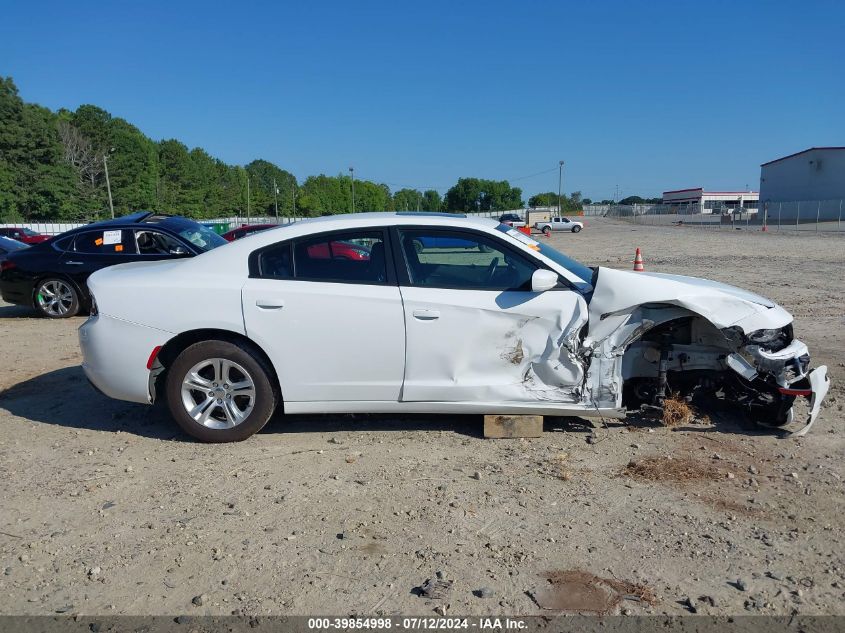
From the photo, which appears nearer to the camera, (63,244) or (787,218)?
(63,244)

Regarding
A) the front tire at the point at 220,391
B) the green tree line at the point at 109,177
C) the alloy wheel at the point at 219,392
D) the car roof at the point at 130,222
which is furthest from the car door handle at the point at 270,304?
the green tree line at the point at 109,177

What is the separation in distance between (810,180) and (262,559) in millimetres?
78395

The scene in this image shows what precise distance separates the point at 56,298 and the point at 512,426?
900cm

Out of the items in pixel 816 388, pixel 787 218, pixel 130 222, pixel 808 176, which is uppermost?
pixel 808 176

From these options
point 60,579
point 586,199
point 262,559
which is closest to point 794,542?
point 262,559

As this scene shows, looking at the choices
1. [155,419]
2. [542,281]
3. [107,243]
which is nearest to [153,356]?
[155,419]

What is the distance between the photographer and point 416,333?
451 cm

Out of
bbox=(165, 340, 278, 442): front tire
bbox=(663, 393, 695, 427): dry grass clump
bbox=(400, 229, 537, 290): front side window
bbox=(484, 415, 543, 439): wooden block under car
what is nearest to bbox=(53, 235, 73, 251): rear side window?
bbox=(165, 340, 278, 442): front tire

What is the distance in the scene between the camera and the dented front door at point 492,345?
450 cm

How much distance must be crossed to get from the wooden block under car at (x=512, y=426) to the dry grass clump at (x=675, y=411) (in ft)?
3.13

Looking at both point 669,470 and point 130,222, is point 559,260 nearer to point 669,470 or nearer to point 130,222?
point 669,470

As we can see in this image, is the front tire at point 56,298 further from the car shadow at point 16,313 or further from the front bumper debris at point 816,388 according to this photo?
the front bumper debris at point 816,388

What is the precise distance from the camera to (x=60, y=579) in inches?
121

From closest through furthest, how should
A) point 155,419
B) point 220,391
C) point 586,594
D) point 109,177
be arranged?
1. point 586,594
2. point 220,391
3. point 155,419
4. point 109,177
